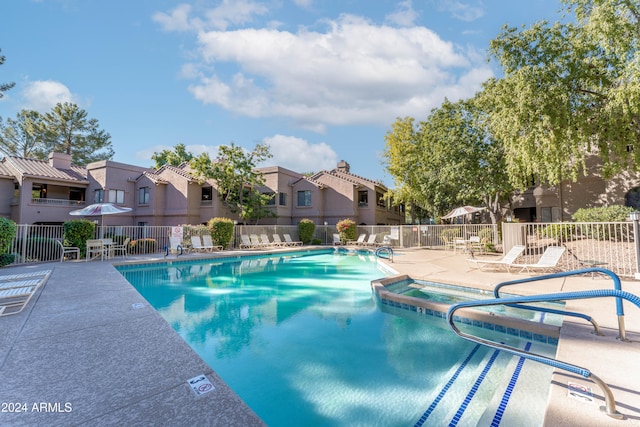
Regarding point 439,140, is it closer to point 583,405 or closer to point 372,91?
point 372,91

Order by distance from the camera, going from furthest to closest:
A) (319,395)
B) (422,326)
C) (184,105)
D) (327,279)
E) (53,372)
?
(184,105)
(327,279)
(422,326)
(319,395)
(53,372)

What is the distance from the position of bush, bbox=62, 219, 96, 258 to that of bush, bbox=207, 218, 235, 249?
266 inches

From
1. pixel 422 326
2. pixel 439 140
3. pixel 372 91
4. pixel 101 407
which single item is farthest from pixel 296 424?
pixel 439 140

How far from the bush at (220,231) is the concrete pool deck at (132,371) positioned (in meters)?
13.6

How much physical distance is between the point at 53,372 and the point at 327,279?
29.3ft

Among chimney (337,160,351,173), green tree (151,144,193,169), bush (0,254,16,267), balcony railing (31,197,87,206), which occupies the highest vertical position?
green tree (151,144,193,169)

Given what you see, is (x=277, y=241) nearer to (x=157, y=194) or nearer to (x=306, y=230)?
(x=306, y=230)

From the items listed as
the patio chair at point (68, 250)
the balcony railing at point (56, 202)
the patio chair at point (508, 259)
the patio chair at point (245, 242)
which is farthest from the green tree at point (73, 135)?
the patio chair at point (508, 259)

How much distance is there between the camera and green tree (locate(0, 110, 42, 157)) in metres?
32.0

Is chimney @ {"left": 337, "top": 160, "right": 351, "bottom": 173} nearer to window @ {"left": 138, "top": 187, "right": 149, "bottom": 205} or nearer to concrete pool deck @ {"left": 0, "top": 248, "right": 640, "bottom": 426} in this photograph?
window @ {"left": 138, "top": 187, "right": 149, "bottom": 205}

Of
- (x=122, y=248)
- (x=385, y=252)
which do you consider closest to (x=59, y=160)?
(x=122, y=248)

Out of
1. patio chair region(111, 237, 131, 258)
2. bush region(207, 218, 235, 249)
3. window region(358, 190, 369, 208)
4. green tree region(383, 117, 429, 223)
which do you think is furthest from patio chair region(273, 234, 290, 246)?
green tree region(383, 117, 429, 223)

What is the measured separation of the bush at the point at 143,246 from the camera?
1636cm

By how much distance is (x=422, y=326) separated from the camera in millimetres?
6125
